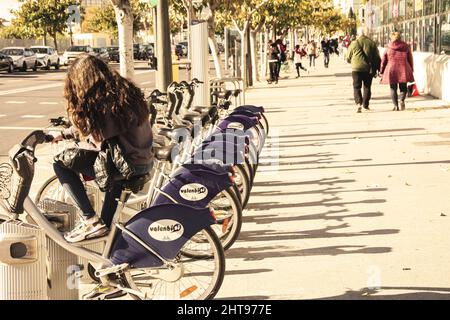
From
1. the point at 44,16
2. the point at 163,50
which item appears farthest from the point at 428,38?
the point at 44,16

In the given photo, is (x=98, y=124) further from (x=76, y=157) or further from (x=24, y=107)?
(x=24, y=107)

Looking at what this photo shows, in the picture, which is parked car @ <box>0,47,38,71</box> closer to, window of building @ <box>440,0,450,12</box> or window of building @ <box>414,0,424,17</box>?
window of building @ <box>414,0,424,17</box>

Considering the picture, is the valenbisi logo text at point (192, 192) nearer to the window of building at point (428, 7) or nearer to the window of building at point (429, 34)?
the window of building at point (429, 34)

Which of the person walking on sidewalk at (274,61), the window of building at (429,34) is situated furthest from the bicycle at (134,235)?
the person walking on sidewalk at (274,61)

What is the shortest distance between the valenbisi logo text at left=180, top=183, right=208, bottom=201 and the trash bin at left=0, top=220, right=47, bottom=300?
1.34m

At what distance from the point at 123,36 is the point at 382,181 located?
4294 millimetres

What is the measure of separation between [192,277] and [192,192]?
798 millimetres

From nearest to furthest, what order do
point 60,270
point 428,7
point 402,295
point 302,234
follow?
1. point 60,270
2. point 402,295
3. point 302,234
4. point 428,7

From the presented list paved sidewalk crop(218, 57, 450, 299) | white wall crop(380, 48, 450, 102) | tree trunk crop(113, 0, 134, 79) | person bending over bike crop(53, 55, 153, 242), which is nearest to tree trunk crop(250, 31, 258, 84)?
white wall crop(380, 48, 450, 102)

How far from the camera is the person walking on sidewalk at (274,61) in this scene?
35781mm

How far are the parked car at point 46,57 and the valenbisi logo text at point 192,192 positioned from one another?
53.7m

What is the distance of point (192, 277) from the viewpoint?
5.99 meters

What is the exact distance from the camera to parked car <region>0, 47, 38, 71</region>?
5522 cm

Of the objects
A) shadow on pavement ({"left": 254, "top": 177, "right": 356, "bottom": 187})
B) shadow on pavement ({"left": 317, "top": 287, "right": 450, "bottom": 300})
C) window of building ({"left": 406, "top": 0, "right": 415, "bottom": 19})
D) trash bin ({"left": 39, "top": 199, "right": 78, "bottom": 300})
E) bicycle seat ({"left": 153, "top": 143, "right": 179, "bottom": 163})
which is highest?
window of building ({"left": 406, "top": 0, "right": 415, "bottom": 19})
